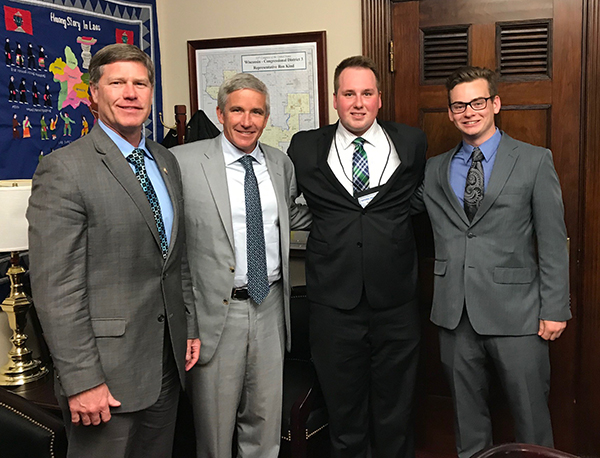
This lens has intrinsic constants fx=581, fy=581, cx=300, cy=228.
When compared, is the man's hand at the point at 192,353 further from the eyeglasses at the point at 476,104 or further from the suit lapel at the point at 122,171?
the eyeglasses at the point at 476,104

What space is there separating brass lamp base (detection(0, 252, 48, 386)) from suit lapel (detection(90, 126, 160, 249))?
0.91m

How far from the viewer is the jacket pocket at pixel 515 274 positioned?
2.13m

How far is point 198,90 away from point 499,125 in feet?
5.08

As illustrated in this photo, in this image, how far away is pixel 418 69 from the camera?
107 inches

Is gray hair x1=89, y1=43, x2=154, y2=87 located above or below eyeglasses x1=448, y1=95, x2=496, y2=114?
above

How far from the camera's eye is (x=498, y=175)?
213cm

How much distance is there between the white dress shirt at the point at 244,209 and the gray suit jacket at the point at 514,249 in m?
0.68

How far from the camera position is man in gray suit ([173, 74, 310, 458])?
2.05 metres

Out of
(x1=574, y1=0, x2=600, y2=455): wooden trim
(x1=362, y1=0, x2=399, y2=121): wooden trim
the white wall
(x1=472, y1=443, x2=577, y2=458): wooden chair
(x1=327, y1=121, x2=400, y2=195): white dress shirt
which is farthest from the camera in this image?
the white wall

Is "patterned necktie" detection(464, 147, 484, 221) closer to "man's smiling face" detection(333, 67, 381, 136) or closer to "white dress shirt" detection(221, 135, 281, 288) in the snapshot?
"man's smiling face" detection(333, 67, 381, 136)

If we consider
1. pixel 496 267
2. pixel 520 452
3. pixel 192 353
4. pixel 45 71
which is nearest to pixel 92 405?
pixel 192 353

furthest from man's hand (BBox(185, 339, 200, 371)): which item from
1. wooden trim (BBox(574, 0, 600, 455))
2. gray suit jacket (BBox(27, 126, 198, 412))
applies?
wooden trim (BBox(574, 0, 600, 455))

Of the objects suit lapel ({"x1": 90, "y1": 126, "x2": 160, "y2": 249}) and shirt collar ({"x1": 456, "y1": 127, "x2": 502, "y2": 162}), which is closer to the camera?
suit lapel ({"x1": 90, "y1": 126, "x2": 160, "y2": 249})

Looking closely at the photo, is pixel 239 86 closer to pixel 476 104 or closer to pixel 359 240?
pixel 359 240
